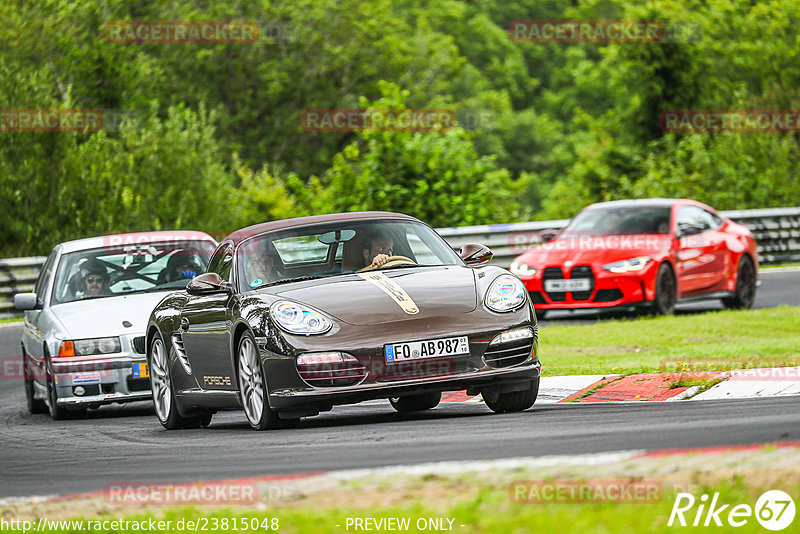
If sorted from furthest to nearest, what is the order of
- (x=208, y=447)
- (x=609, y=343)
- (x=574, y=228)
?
(x=574, y=228)
(x=609, y=343)
(x=208, y=447)

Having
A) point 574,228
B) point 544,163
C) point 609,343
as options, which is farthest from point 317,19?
point 609,343

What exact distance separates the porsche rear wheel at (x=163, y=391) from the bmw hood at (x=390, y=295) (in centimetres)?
199

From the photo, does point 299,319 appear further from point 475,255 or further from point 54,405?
point 54,405

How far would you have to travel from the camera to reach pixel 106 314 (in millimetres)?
13117

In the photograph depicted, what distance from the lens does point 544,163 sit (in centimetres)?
7781

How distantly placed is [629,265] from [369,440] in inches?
415

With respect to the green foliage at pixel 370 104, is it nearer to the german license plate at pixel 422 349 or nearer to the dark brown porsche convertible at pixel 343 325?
the dark brown porsche convertible at pixel 343 325

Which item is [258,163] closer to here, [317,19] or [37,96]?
[317,19]

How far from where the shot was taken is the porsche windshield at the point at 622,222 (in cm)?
1947

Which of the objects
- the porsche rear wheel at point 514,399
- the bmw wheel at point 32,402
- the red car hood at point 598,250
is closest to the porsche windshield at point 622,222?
the red car hood at point 598,250

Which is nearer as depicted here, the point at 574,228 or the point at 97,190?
the point at 574,228

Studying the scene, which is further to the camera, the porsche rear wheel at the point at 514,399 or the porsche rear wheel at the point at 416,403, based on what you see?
the porsche rear wheel at the point at 416,403

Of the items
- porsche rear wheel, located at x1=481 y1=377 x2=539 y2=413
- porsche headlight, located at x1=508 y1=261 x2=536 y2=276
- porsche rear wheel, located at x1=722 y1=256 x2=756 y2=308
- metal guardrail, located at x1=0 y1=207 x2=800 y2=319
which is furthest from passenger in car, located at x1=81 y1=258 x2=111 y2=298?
metal guardrail, located at x1=0 y1=207 x2=800 y2=319

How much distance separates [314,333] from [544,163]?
227 feet
